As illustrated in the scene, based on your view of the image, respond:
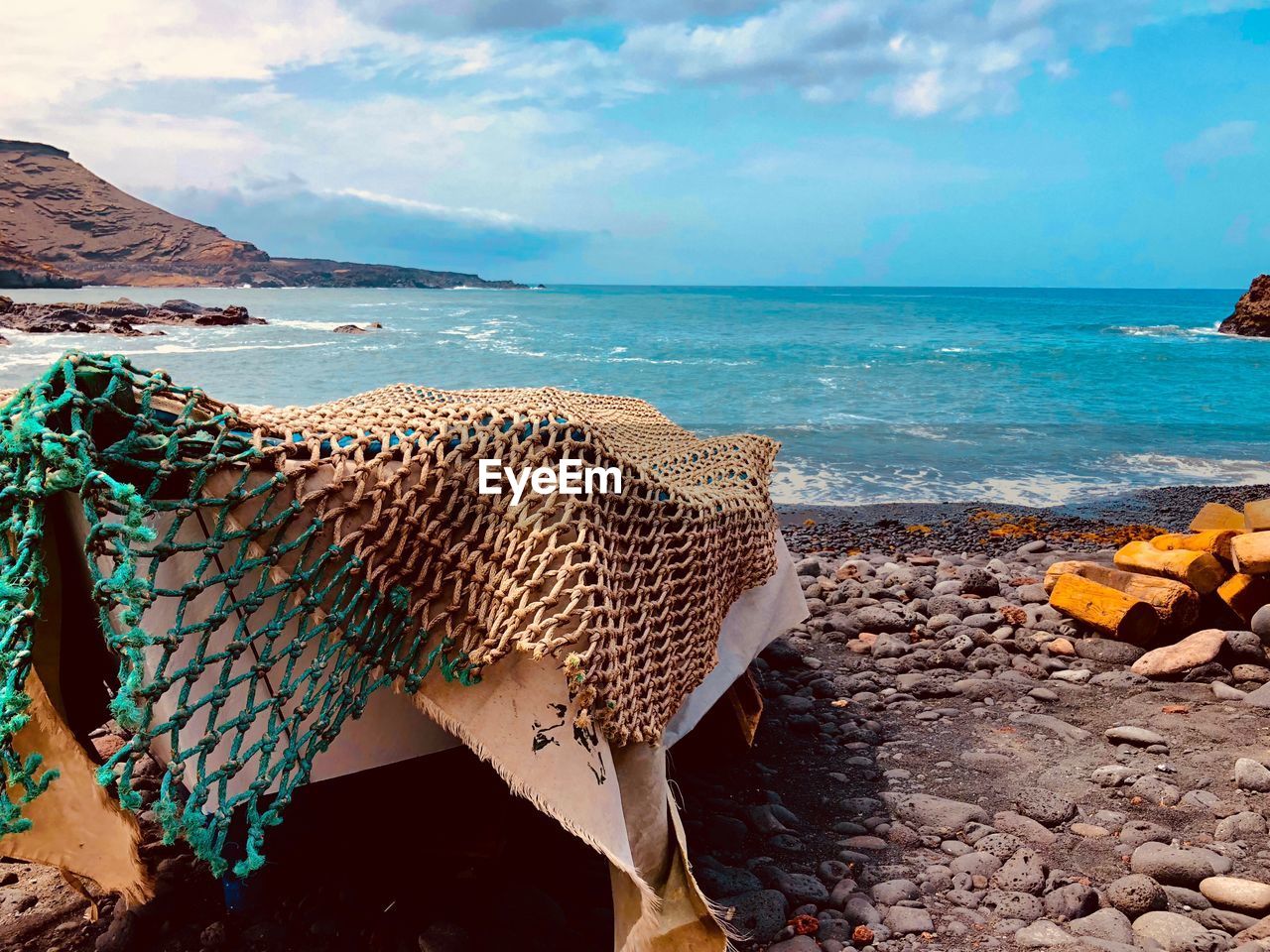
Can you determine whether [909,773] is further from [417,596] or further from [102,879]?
[102,879]

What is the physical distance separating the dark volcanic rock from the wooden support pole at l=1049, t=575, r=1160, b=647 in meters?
26.8

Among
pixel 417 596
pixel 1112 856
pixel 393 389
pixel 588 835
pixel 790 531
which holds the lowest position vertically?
pixel 790 531

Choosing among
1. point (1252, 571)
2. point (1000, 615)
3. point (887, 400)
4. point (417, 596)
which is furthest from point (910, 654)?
point (887, 400)

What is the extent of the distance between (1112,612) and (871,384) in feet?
64.9

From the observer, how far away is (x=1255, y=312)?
4434 centimetres

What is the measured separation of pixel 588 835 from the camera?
2.04 meters

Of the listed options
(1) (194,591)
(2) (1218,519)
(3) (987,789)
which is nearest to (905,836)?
(3) (987,789)

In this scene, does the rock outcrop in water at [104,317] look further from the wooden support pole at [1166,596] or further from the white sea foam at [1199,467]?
the white sea foam at [1199,467]

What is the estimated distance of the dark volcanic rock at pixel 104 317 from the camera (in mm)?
24938

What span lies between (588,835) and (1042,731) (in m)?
2.64

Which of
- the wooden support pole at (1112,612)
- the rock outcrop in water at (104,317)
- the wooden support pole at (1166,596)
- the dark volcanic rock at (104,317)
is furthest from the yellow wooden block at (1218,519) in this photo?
the dark volcanic rock at (104,317)

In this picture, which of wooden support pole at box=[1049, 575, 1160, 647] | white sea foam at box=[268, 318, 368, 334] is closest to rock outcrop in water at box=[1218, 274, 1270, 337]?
white sea foam at box=[268, 318, 368, 334]

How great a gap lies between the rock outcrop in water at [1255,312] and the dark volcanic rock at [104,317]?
48.4 meters

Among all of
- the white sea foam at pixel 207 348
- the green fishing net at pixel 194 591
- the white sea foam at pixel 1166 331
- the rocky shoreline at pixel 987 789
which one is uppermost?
the white sea foam at pixel 1166 331
